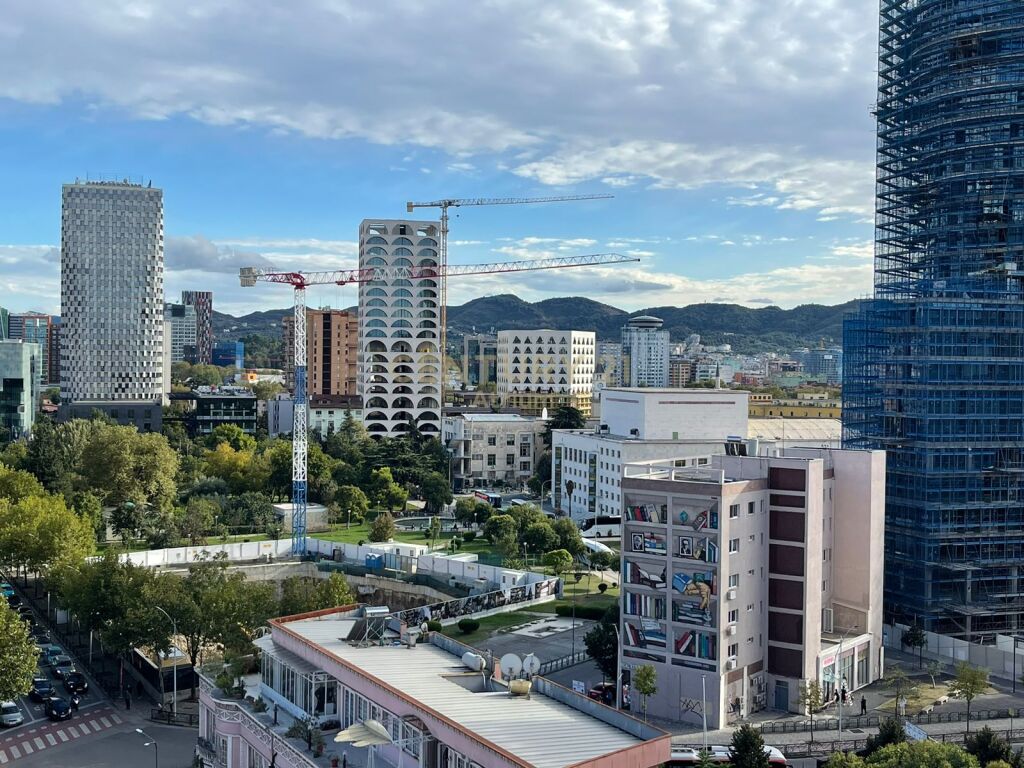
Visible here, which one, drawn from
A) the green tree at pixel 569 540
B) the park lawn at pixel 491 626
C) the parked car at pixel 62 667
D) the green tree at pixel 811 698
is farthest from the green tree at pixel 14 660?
the green tree at pixel 569 540

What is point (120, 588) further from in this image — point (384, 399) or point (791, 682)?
point (384, 399)

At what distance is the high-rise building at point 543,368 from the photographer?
470 ft

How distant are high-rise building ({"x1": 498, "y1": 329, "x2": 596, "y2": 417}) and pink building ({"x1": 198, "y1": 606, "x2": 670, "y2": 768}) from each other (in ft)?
361

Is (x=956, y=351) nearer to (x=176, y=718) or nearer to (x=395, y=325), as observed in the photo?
(x=176, y=718)

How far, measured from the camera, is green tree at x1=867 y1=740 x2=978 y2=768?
26438 mm

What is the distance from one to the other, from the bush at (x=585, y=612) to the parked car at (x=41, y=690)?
2426 cm

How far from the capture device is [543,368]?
14388 centimetres

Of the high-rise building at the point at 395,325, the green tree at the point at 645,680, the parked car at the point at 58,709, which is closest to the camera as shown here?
the green tree at the point at 645,680

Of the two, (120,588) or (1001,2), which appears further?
(1001,2)

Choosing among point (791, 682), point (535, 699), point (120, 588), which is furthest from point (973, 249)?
point (120, 588)

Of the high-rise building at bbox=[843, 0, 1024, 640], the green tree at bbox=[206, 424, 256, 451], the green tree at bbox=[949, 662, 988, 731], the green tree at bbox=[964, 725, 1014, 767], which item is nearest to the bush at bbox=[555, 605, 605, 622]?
the high-rise building at bbox=[843, 0, 1024, 640]

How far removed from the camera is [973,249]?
55.4m

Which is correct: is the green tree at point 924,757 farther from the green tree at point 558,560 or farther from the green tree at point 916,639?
the green tree at point 558,560

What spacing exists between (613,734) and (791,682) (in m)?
19.9
